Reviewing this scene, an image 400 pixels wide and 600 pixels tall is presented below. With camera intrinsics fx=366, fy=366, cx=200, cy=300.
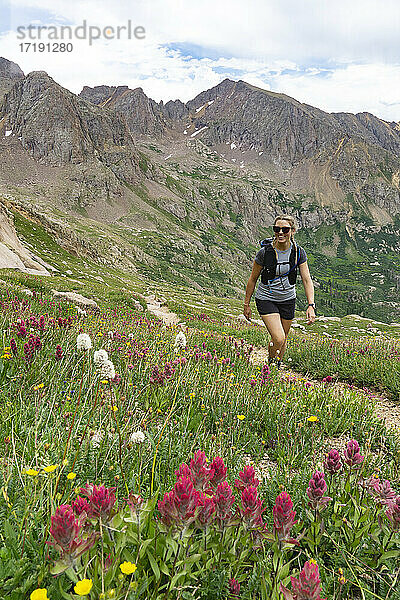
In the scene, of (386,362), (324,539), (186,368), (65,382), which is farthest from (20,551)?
(386,362)

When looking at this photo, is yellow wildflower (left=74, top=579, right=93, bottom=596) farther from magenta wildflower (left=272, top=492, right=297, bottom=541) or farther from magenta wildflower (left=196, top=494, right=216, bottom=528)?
magenta wildflower (left=272, top=492, right=297, bottom=541)

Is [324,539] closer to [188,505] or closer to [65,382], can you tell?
[188,505]

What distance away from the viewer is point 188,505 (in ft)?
6.85

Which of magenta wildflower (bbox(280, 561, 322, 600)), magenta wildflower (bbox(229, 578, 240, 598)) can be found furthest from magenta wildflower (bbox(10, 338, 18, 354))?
magenta wildflower (bbox(280, 561, 322, 600))

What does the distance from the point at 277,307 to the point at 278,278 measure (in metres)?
0.76

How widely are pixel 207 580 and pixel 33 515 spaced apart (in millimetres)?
1268

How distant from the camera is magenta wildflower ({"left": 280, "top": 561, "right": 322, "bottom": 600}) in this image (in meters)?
1.79

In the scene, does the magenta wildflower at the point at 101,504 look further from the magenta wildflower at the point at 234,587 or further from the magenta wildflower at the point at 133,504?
the magenta wildflower at the point at 234,587

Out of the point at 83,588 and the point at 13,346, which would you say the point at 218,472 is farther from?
the point at 13,346

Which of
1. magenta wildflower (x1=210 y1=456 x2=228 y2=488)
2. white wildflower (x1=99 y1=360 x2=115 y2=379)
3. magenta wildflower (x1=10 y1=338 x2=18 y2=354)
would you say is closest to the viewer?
magenta wildflower (x1=210 y1=456 x2=228 y2=488)

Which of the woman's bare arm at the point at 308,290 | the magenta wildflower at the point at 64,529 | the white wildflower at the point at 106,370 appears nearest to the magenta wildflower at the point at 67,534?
the magenta wildflower at the point at 64,529

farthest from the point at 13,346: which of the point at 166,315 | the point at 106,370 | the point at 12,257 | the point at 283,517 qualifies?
the point at 12,257

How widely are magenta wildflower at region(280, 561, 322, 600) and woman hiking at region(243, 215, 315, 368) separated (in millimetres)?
6901

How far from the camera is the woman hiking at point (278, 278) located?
8648mm
